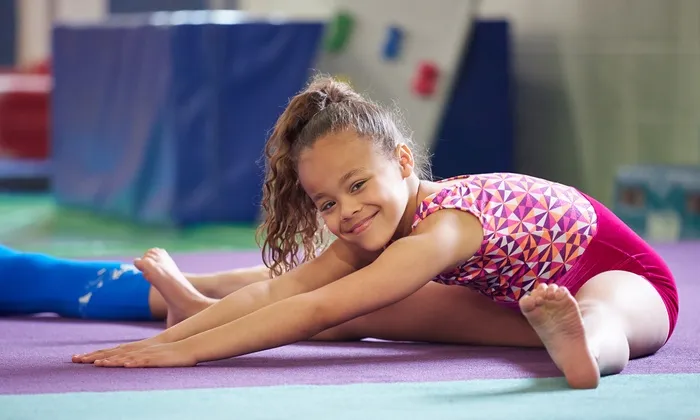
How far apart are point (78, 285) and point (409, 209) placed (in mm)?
845

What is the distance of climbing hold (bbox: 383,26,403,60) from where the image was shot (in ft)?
16.7

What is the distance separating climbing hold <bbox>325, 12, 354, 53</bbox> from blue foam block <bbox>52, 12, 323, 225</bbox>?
Result: 92 mm

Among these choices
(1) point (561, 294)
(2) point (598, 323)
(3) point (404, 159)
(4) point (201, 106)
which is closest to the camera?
(1) point (561, 294)

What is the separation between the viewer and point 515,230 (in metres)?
1.87

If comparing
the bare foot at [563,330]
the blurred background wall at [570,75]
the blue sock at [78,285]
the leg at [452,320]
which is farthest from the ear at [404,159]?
the blurred background wall at [570,75]

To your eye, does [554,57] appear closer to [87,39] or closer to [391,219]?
[87,39]

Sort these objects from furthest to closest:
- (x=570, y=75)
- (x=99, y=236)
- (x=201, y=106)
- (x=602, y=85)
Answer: (x=570, y=75)
(x=602, y=85)
(x=201, y=106)
(x=99, y=236)

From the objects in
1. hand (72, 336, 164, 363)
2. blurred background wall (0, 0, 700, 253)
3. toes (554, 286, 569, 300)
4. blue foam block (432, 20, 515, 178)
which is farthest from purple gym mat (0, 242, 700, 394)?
blue foam block (432, 20, 515, 178)

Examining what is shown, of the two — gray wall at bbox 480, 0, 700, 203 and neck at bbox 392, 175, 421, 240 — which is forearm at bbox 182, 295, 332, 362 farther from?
gray wall at bbox 480, 0, 700, 203

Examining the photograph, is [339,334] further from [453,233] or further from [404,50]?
[404,50]

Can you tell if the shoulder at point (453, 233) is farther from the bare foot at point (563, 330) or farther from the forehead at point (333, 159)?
the bare foot at point (563, 330)

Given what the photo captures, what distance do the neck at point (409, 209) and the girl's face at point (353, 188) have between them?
0.21 feet

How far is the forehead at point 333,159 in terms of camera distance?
178 centimetres

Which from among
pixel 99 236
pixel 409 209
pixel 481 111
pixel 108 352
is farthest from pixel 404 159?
pixel 481 111
